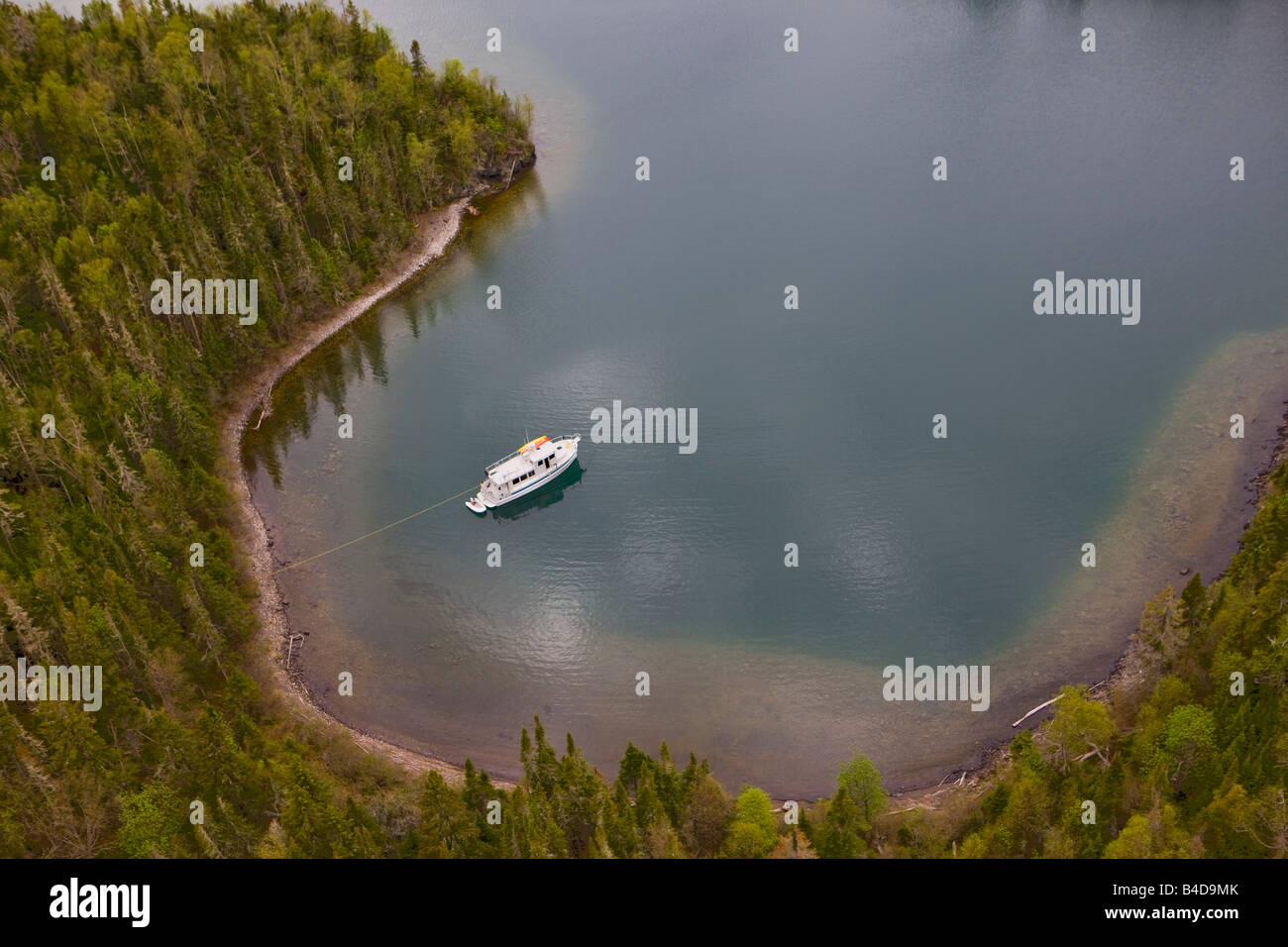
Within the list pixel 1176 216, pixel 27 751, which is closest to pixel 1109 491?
pixel 1176 216

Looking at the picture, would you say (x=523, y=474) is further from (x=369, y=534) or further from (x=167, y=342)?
(x=167, y=342)

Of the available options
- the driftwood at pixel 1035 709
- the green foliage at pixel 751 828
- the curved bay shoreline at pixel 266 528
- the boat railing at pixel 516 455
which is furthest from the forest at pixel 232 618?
the boat railing at pixel 516 455

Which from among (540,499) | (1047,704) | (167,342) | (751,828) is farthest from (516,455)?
(1047,704)

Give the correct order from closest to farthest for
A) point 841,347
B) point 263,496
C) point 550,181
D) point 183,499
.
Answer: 1. point 183,499
2. point 263,496
3. point 841,347
4. point 550,181

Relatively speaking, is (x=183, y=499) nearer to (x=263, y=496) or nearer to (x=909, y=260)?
(x=263, y=496)

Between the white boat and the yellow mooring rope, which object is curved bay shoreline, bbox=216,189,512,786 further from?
the white boat

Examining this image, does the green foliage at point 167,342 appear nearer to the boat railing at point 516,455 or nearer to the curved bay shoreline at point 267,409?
the curved bay shoreline at point 267,409
